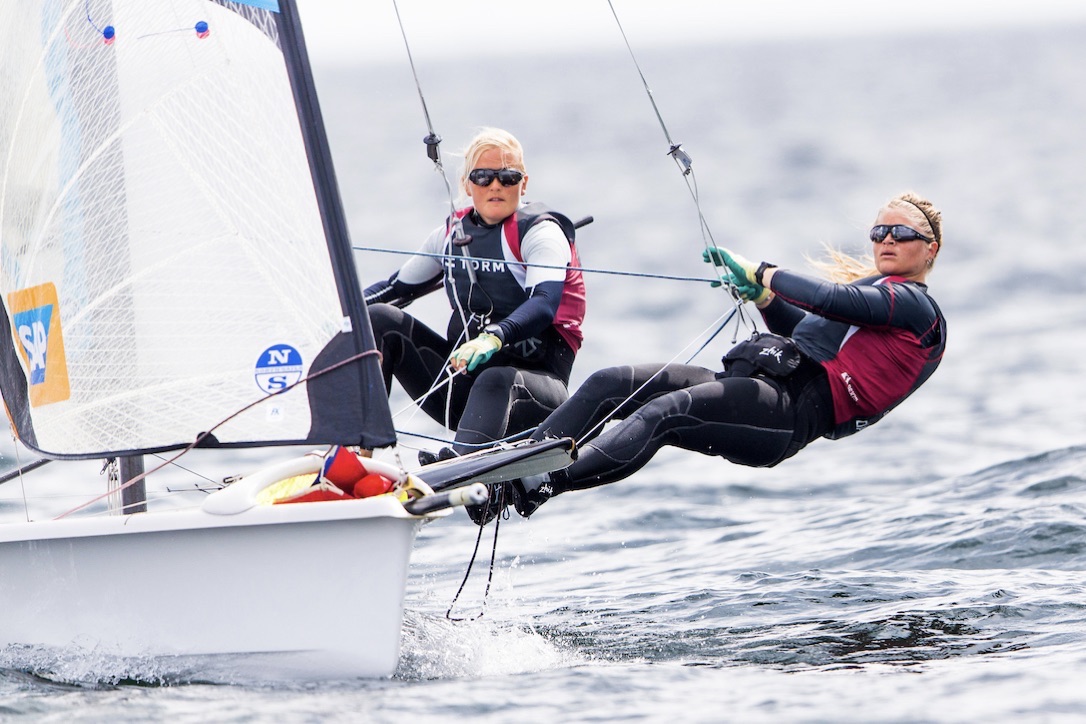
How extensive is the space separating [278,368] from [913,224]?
79.2 inches

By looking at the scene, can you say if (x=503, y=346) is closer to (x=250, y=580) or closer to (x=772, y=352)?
(x=772, y=352)

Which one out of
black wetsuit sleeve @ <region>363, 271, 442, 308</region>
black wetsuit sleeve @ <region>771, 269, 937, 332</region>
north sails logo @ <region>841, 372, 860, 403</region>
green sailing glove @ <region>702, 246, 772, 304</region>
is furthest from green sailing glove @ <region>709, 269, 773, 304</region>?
black wetsuit sleeve @ <region>363, 271, 442, 308</region>

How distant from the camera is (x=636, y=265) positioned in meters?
17.6

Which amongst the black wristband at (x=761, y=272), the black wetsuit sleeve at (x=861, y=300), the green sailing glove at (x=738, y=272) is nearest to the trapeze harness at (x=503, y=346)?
the green sailing glove at (x=738, y=272)

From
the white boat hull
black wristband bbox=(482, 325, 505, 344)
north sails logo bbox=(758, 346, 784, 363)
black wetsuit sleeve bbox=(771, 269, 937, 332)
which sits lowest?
the white boat hull

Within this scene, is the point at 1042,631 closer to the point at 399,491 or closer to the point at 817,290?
the point at 817,290

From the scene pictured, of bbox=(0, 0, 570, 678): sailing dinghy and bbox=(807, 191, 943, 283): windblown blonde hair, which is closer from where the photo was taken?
bbox=(0, 0, 570, 678): sailing dinghy

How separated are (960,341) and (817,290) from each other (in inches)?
364

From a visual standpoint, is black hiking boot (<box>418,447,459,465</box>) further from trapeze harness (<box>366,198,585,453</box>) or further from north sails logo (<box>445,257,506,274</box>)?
north sails logo (<box>445,257,506,274</box>)

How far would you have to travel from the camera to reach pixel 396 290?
500cm

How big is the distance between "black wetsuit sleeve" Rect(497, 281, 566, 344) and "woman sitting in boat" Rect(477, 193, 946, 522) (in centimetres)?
22

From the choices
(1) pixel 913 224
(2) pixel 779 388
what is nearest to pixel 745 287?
(2) pixel 779 388

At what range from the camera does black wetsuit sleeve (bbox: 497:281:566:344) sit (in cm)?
435

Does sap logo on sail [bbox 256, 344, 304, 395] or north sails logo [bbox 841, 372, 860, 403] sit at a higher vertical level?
sap logo on sail [bbox 256, 344, 304, 395]
